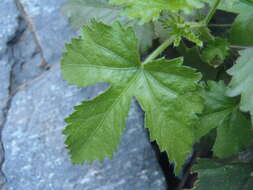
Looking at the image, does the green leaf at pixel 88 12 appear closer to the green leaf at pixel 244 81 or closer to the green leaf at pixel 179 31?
the green leaf at pixel 179 31

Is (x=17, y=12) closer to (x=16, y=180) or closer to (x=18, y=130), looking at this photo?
(x=18, y=130)

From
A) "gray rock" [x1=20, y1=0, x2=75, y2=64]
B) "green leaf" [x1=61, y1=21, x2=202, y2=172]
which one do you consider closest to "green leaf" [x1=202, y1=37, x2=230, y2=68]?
"green leaf" [x1=61, y1=21, x2=202, y2=172]

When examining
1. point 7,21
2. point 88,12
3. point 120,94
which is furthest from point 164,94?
point 7,21

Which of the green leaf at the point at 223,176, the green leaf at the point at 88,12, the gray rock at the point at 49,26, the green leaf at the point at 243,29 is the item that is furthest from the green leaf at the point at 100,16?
the green leaf at the point at 223,176

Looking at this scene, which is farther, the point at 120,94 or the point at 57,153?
the point at 57,153

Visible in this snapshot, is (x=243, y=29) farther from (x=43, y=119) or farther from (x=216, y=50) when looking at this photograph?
(x=43, y=119)

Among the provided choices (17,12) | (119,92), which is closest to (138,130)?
(119,92)
